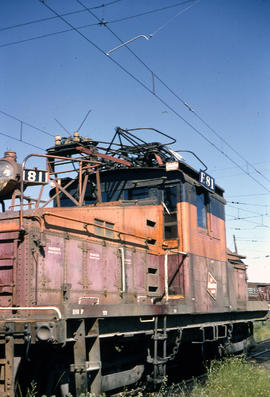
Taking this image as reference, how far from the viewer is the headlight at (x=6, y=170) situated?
24.0 feet

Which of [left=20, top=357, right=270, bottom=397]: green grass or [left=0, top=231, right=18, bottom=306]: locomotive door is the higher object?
[left=0, top=231, right=18, bottom=306]: locomotive door

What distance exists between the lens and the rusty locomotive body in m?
6.17

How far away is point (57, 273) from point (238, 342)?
7651 mm

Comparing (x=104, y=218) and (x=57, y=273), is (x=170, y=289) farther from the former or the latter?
(x=57, y=273)

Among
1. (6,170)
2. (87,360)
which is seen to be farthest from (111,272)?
(6,170)

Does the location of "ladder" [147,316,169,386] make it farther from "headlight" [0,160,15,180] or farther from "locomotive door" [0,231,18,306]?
"headlight" [0,160,15,180]

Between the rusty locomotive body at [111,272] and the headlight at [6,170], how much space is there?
0.07 feet

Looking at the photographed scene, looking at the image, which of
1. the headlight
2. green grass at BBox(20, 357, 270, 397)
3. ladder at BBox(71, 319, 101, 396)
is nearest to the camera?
ladder at BBox(71, 319, 101, 396)

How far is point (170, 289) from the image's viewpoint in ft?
30.2

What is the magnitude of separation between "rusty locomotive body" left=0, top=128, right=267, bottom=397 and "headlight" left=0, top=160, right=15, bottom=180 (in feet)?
0.07

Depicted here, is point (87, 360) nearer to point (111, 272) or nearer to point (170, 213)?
point (111, 272)

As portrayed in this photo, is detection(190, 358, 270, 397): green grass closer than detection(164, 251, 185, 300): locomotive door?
Yes

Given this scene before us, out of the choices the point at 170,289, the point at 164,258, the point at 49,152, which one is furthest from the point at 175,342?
the point at 49,152

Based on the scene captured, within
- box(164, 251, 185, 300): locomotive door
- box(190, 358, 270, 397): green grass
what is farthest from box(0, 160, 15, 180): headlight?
box(190, 358, 270, 397): green grass
